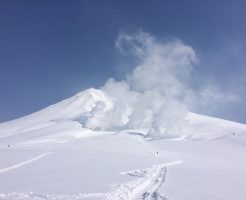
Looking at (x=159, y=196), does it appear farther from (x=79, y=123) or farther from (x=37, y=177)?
(x=79, y=123)

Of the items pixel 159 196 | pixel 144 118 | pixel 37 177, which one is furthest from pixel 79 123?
pixel 159 196

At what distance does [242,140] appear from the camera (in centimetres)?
7419

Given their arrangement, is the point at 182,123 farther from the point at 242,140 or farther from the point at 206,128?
the point at 242,140

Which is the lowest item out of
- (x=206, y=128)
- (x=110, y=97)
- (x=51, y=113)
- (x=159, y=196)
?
(x=159, y=196)

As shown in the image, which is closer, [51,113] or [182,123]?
[182,123]

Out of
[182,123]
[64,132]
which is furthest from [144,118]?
[64,132]

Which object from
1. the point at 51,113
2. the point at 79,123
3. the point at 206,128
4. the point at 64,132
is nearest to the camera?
the point at 64,132

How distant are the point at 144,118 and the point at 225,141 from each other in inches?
1749

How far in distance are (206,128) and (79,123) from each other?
34841mm

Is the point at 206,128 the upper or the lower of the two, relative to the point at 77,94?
lower

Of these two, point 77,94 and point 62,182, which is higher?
point 77,94

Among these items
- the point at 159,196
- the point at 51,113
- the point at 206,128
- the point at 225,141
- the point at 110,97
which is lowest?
the point at 159,196

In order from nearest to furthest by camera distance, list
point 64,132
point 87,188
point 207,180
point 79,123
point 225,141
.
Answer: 1. point 87,188
2. point 207,180
3. point 225,141
4. point 64,132
5. point 79,123

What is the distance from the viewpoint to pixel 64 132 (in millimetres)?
89625
